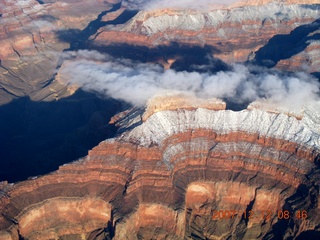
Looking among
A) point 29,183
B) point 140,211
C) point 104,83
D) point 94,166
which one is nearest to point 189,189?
point 140,211

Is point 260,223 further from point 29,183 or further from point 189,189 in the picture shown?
point 29,183

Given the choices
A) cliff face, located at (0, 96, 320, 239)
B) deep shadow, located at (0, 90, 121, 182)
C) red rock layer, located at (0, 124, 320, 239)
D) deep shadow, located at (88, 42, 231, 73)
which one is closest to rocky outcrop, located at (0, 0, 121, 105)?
deep shadow, located at (0, 90, 121, 182)

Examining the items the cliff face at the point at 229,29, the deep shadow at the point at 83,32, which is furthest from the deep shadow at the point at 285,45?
the deep shadow at the point at 83,32

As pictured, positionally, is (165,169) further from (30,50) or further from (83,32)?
(83,32)

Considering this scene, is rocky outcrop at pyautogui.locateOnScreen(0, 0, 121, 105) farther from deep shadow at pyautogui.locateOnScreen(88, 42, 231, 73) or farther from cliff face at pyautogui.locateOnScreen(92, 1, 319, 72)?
cliff face at pyautogui.locateOnScreen(92, 1, 319, 72)

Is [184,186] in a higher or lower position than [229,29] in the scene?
lower
